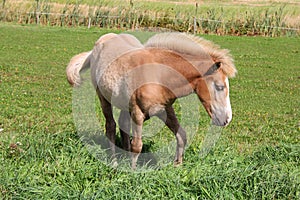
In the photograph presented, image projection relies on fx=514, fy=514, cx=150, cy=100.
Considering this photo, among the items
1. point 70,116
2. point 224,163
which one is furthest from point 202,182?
point 70,116

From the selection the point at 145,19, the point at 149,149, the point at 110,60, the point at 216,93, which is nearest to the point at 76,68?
the point at 110,60

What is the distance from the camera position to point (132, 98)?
710cm

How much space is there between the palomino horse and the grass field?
2.38 ft

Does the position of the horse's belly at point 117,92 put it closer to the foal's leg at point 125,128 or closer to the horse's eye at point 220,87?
the foal's leg at point 125,128

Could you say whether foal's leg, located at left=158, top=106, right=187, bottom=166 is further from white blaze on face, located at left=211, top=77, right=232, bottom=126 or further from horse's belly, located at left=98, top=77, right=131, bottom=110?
white blaze on face, located at left=211, top=77, right=232, bottom=126

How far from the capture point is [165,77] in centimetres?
689

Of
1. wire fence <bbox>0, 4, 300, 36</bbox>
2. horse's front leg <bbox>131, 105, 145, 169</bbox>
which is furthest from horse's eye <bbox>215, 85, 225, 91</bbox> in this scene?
wire fence <bbox>0, 4, 300, 36</bbox>

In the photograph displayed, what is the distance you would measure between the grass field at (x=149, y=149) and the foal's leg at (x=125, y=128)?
471 mm

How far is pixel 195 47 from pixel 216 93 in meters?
0.69

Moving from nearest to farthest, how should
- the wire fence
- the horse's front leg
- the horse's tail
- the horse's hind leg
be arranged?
1. the horse's front leg
2. the horse's hind leg
3. the horse's tail
4. the wire fence

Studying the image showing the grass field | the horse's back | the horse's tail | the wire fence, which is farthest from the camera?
the wire fence

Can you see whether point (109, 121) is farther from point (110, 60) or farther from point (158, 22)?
point (158, 22)

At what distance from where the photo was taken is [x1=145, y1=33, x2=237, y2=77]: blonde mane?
6672 millimetres

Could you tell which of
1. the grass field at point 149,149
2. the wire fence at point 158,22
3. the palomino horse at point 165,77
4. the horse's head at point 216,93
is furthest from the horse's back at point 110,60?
the wire fence at point 158,22
